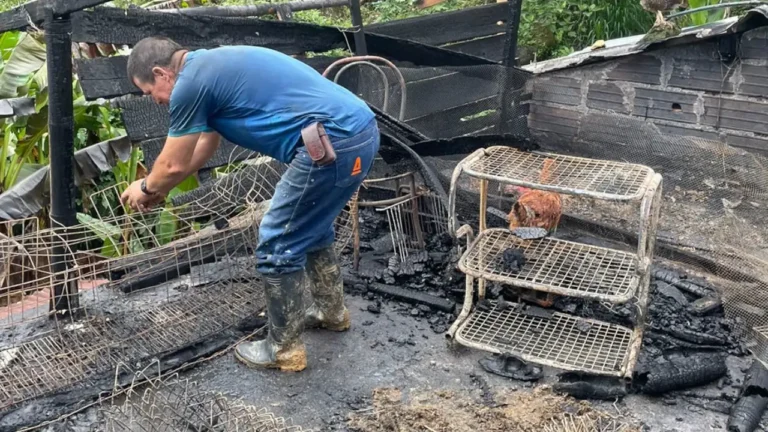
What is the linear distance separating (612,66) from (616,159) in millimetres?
1065

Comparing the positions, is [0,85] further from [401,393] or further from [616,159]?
[616,159]

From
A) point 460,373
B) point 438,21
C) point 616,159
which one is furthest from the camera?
point 438,21

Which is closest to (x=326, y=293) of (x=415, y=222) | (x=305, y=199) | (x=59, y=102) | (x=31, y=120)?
(x=305, y=199)

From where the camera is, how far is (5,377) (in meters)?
4.42

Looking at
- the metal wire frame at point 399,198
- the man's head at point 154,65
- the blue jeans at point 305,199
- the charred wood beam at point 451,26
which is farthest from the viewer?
the charred wood beam at point 451,26

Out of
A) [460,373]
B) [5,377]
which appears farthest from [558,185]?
[5,377]

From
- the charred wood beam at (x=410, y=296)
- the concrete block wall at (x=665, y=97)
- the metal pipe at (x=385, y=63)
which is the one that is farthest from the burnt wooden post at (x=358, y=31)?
the charred wood beam at (x=410, y=296)

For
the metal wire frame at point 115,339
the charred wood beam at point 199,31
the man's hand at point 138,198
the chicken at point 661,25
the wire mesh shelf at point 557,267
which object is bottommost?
the metal wire frame at point 115,339

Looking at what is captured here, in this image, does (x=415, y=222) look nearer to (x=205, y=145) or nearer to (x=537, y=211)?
(x=537, y=211)

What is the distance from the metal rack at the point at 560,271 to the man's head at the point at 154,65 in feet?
6.24

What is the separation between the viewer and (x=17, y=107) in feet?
21.0

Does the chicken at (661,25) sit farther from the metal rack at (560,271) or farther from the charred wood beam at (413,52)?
the metal rack at (560,271)

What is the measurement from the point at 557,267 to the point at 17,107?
488 cm

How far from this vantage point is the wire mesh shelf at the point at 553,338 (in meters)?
4.57
